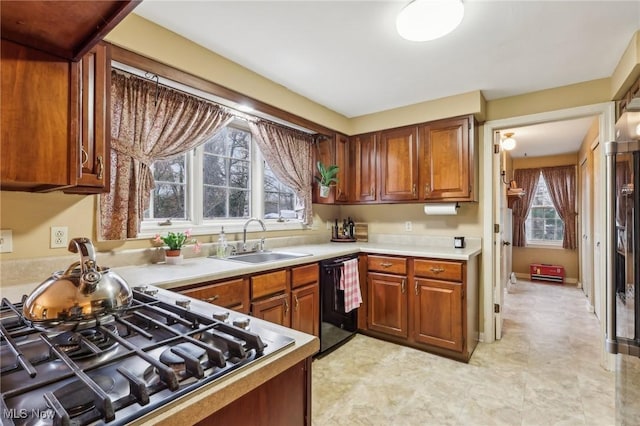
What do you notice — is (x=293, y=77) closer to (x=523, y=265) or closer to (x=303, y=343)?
(x=303, y=343)

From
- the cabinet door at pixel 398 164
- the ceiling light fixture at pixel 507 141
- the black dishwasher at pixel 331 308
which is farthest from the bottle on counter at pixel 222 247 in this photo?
the ceiling light fixture at pixel 507 141

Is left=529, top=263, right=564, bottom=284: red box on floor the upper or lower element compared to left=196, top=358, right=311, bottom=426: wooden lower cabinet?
lower

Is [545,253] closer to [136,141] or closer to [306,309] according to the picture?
[306,309]

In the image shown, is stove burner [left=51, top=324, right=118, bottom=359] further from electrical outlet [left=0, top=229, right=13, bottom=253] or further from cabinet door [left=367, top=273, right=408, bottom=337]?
cabinet door [left=367, top=273, right=408, bottom=337]

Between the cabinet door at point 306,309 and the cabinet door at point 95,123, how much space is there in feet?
4.77

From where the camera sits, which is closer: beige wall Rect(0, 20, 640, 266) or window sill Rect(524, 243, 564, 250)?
beige wall Rect(0, 20, 640, 266)

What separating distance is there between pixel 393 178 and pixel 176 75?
225cm

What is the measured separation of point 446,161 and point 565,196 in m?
4.33

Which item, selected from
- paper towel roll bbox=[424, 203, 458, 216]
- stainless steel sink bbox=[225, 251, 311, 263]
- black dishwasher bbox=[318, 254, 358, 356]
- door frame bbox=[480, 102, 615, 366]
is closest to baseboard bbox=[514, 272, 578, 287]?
door frame bbox=[480, 102, 615, 366]

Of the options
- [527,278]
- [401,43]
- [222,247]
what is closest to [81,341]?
[222,247]

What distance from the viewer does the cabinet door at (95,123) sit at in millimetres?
1487

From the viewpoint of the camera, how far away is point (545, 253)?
601 cm

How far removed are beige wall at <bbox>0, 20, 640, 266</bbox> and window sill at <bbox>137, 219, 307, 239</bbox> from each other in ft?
0.21

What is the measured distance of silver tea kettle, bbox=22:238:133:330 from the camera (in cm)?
74
